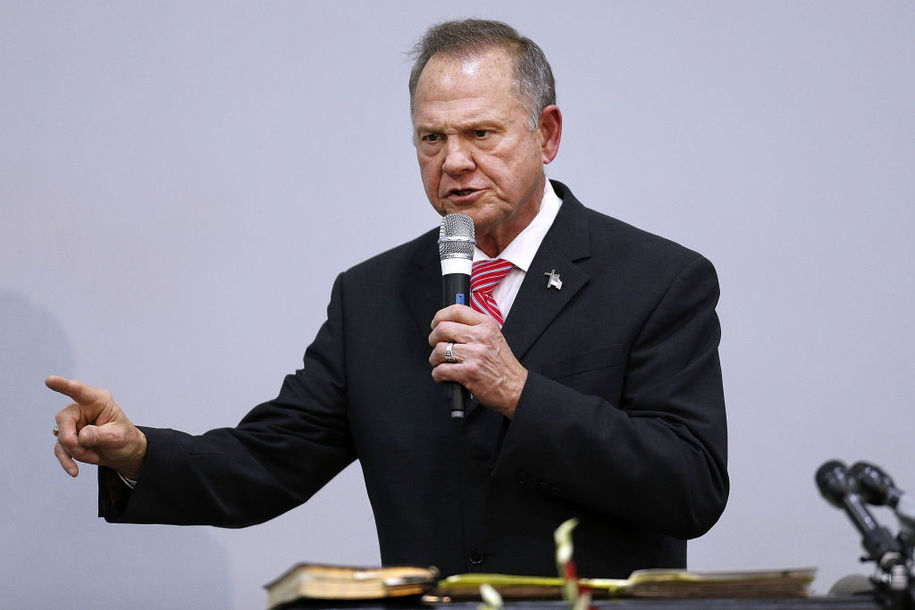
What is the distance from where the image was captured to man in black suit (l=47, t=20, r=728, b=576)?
2115 mm

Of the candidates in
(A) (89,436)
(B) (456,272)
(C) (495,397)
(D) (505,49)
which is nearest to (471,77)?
(D) (505,49)

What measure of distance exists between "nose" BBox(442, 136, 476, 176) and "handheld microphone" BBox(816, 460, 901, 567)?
1.13m

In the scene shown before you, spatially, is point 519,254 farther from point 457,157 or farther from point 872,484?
point 872,484

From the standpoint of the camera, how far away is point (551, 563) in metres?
2.27

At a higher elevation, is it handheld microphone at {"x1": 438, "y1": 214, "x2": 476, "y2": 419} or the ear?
the ear

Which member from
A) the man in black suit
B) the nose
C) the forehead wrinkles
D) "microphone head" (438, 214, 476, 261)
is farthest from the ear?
"microphone head" (438, 214, 476, 261)

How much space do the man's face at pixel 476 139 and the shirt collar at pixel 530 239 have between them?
0.06 m

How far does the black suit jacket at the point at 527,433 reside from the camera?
83.7 inches

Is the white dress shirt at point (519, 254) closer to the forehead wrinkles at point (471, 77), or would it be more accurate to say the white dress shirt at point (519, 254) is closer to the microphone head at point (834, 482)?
the forehead wrinkles at point (471, 77)

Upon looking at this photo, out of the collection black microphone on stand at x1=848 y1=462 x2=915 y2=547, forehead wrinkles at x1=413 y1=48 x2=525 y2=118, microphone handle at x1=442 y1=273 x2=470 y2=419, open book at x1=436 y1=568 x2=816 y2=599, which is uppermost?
forehead wrinkles at x1=413 y1=48 x2=525 y2=118

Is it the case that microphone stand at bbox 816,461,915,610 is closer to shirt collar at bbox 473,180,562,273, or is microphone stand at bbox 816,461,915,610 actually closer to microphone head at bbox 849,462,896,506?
microphone head at bbox 849,462,896,506

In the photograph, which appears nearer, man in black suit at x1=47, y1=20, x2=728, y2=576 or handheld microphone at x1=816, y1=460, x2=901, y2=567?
handheld microphone at x1=816, y1=460, x2=901, y2=567

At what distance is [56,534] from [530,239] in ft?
5.23

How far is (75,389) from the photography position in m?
2.13
